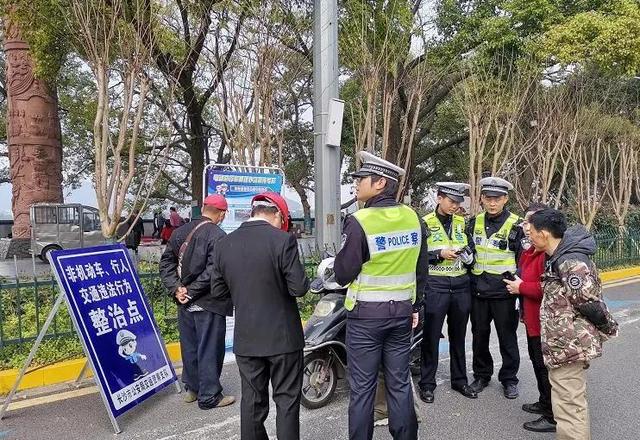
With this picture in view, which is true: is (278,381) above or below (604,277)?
above

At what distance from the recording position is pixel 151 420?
4.17m

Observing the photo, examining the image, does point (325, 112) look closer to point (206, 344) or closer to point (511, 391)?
point (206, 344)

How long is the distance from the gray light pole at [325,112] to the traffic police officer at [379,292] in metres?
3.86

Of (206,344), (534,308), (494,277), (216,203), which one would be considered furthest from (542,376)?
(216,203)

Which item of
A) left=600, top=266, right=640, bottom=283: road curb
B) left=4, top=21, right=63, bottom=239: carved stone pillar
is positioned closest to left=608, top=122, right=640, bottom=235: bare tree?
left=600, top=266, right=640, bottom=283: road curb

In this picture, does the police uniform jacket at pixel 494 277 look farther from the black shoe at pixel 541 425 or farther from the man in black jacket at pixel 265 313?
the man in black jacket at pixel 265 313

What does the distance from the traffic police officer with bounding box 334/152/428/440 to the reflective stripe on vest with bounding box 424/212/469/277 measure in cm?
110

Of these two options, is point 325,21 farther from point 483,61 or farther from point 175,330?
point 483,61

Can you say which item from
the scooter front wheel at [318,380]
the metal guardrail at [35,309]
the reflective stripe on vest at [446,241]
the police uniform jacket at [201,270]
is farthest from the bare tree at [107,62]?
the reflective stripe on vest at [446,241]

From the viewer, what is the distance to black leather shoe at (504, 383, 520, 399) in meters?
4.58

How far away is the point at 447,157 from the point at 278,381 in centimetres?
2504

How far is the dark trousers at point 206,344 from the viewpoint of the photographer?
14.3 ft

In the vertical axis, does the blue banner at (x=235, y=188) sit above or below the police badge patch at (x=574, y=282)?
above

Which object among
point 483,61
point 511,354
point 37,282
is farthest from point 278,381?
point 483,61
